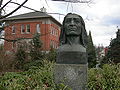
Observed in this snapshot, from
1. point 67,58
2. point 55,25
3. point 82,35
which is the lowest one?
point 67,58

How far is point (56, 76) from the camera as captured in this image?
5.20 meters

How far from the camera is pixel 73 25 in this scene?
5219 mm

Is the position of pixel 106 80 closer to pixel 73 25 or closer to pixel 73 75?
pixel 73 75

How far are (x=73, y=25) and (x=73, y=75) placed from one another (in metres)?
1.29

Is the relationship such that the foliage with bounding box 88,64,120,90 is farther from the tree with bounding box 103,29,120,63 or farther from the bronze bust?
the tree with bounding box 103,29,120,63

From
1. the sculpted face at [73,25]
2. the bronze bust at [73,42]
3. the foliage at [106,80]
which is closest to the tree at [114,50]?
the foliage at [106,80]

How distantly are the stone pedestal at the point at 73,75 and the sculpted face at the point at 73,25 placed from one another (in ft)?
2.89

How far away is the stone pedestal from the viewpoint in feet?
16.4

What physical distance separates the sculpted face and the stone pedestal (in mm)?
880

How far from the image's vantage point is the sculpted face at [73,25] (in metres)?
5.22

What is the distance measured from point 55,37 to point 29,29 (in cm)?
554

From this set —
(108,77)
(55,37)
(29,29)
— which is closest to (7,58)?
(108,77)

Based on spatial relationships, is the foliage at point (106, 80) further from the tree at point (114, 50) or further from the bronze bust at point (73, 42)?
the tree at point (114, 50)

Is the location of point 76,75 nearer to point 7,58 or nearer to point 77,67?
point 77,67
